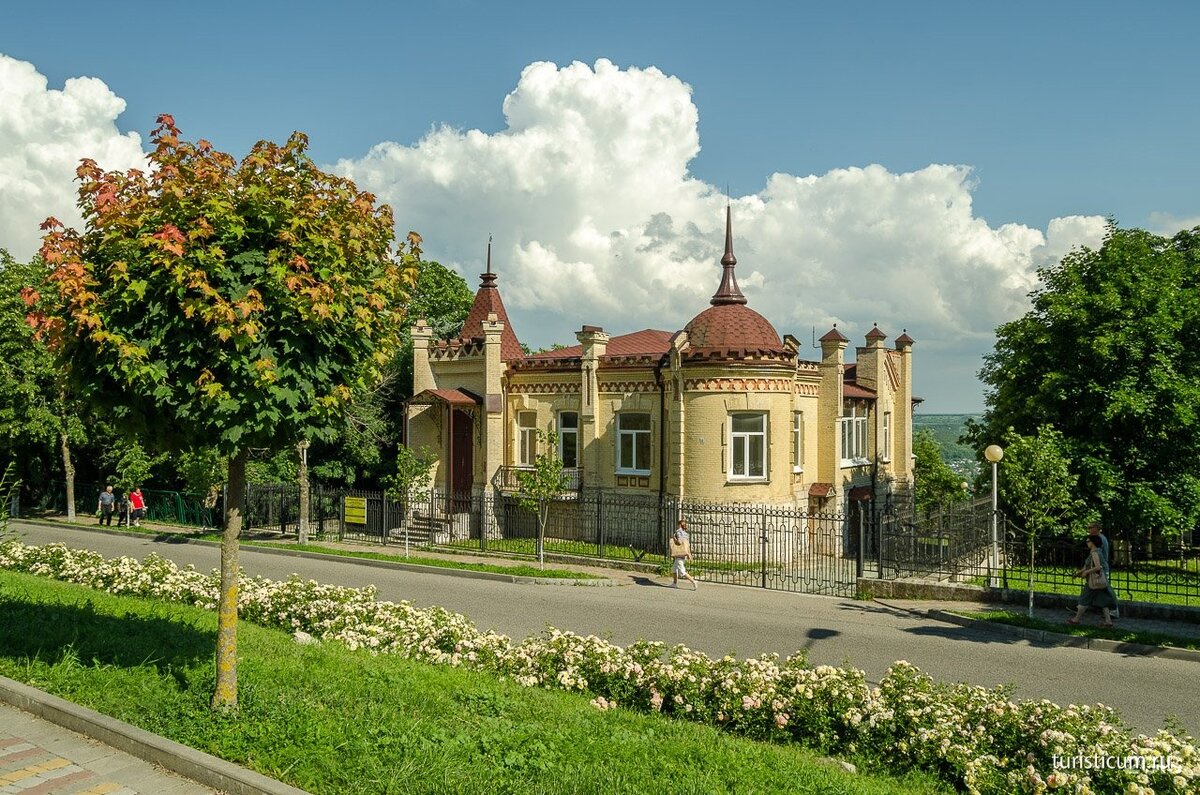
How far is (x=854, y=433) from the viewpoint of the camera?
3206 centimetres

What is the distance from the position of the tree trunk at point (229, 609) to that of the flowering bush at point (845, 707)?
3.05 m

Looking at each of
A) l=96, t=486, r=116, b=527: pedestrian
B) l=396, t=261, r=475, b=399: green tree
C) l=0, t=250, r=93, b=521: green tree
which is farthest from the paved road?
l=396, t=261, r=475, b=399: green tree

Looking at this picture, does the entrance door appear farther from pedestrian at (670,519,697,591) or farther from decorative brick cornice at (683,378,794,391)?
pedestrian at (670,519,697,591)

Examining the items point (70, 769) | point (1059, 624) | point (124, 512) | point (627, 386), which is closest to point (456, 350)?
point (627, 386)

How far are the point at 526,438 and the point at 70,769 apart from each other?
23.6m

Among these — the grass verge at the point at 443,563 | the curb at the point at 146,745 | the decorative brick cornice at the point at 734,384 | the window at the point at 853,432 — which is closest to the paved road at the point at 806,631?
the grass verge at the point at 443,563

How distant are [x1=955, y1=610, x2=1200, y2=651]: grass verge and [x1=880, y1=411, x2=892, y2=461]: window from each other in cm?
1908

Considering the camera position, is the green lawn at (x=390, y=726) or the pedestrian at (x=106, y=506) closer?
the green lawn at (x=390, y=726)

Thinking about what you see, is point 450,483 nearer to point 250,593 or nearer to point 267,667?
point 250,593

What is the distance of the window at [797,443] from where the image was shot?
26420mm

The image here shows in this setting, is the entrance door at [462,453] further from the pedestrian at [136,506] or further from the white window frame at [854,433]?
the white window frame at [854,433]

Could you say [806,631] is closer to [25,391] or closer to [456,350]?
[456,350]

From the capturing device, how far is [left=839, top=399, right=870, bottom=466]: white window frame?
1232 inches

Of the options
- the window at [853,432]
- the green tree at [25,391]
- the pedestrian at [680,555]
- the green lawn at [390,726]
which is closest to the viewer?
the green lawn at [390,726]
